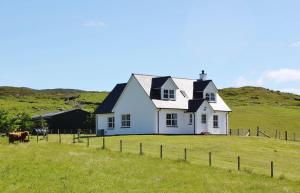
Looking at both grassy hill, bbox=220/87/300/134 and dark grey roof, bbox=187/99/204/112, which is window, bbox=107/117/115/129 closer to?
dark grey roof, bbox=187/99/204/112

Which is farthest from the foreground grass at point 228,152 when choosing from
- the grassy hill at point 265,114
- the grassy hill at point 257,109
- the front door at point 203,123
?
the grassy hill at point 257,109

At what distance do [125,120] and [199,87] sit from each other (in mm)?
12263

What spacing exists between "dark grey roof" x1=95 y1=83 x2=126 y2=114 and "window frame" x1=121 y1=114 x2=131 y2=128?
7.17 ft

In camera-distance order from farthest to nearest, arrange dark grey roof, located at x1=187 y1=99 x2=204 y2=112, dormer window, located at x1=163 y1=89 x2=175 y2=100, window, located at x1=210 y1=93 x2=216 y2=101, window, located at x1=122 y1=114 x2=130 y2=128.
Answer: window, located at x1=210 y1=93 x2=216 y2=101, window, located at x1=122 y1=114 x2=130 y2=128, dormer window, located at x1=163 y1=89 x2=175 y2=100, dark grey roof, located at x1=187 y1=99 x2=204 y2=112

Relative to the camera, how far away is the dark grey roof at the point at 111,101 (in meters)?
72.0

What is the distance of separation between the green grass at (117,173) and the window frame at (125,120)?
2332cm

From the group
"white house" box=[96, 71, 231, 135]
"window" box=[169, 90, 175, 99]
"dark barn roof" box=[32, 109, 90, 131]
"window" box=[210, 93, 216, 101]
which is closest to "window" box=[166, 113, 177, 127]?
"white house" box=[96, 71, 231, 135]

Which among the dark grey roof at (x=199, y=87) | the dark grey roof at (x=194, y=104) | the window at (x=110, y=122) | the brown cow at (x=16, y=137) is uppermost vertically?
the dark grey roof at (x=199, y=87)

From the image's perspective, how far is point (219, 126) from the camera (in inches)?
2908

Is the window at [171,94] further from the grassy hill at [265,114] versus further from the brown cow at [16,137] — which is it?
the grassy hill at [265,114]

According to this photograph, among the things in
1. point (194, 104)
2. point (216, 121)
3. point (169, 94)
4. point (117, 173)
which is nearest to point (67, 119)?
point (169, 94)

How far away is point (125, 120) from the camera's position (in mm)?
70062

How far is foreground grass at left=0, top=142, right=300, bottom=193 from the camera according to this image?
26.5 meters

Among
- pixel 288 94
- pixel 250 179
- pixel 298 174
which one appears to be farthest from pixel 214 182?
pixel 288 94
